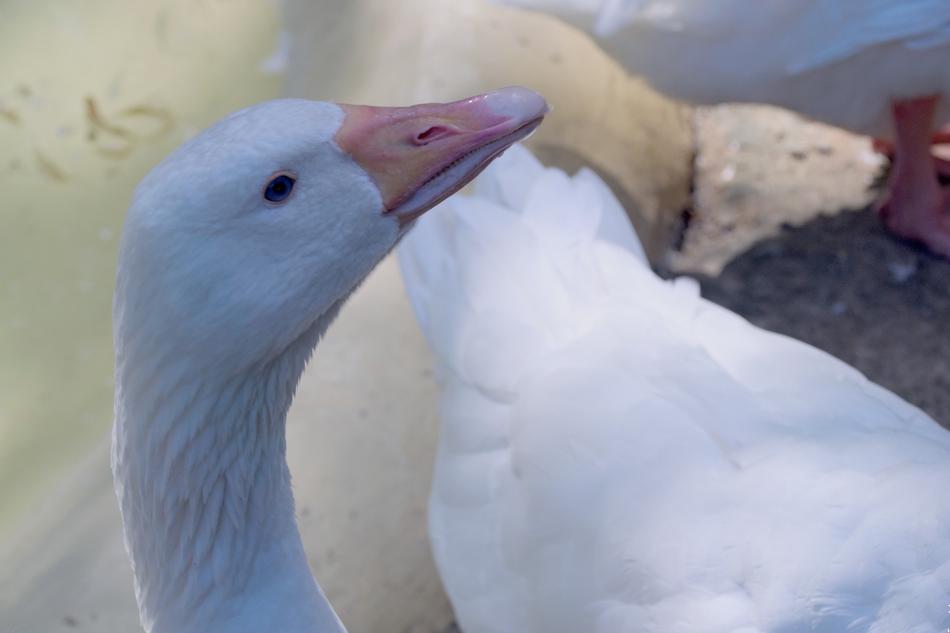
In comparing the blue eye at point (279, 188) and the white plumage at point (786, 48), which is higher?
the blue eye at point (279, 188)

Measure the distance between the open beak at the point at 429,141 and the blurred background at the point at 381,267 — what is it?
1.10 m

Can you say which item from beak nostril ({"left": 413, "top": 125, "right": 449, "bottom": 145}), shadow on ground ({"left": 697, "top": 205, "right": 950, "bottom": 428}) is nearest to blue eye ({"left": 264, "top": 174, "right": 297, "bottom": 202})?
beak nostril ({"left": 413, "top": 125, "right": 449, "bottom": 145})

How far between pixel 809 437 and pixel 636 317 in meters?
0.41

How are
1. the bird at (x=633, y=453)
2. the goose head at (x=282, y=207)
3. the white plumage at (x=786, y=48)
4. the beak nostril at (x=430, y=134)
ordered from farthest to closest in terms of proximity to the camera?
the white plumage at (x=786, y=48), the bird at (x=633, y=453), the beak nostril at (x=430, y=134), the goose head at (x=282, y=207)

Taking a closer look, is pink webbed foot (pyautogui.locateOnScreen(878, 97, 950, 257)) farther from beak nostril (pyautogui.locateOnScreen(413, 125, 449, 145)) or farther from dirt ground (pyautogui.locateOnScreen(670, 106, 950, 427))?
beak nostril (pyautogui.locateOnScreen(413, 125, 449, 145))

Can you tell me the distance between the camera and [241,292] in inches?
47.8

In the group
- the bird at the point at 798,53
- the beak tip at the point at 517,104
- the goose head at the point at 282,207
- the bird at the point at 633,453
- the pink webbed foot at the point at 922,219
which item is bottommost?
the pink webbed foot at the point at 922,219

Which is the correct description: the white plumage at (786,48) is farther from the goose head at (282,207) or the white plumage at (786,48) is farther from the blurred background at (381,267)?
the goose head at (282,207)

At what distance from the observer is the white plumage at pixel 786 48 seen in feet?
8.34

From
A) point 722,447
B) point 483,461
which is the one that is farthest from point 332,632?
point 722,447

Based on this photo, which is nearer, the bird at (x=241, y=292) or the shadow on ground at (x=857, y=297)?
the bird at (x=241, y=292)

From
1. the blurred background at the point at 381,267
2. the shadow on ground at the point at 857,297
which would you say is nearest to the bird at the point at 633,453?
the blurred background at the point at 381,267

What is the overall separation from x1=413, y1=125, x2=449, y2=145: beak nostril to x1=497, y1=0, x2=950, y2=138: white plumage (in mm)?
1442

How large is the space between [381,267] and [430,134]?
1.34m
